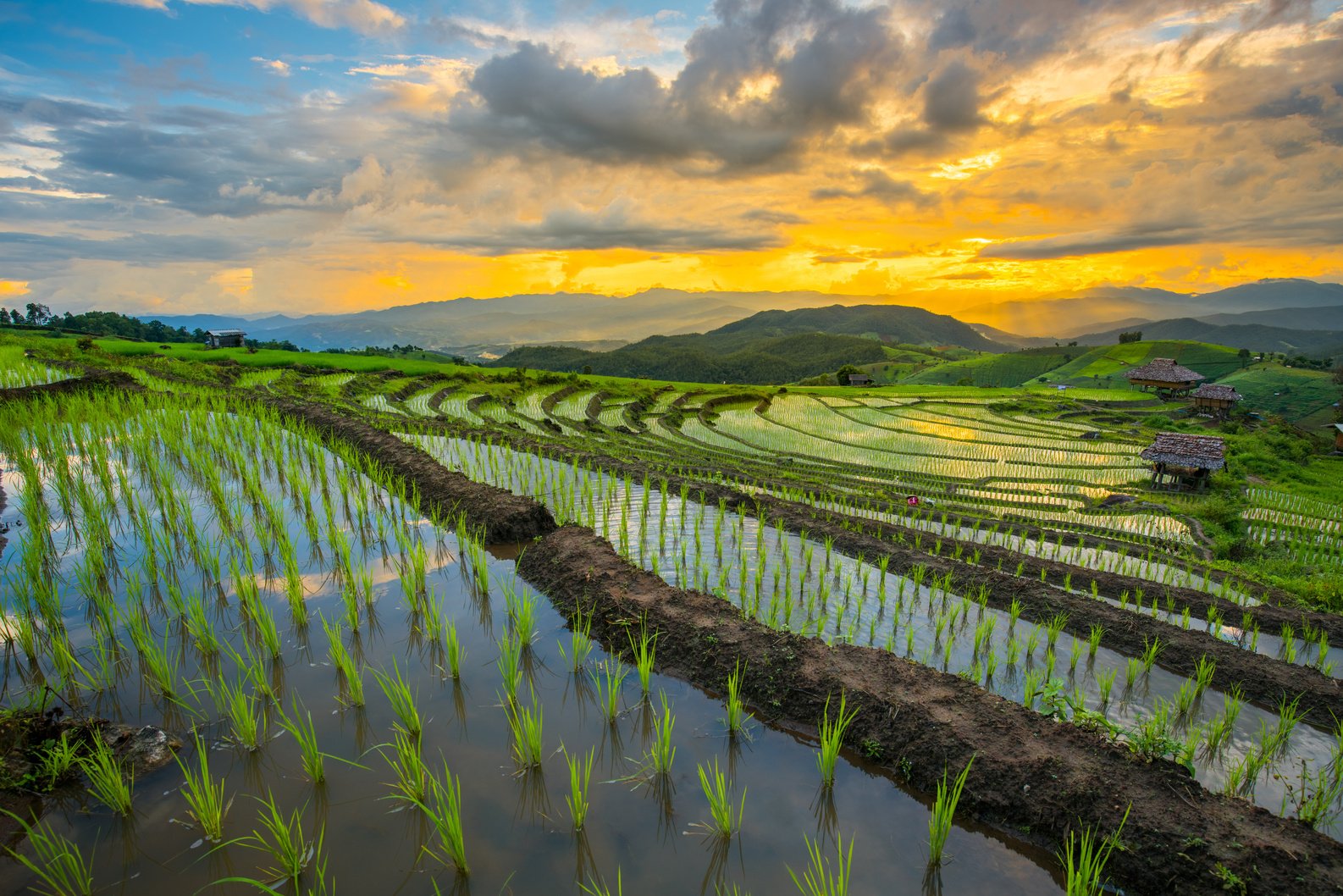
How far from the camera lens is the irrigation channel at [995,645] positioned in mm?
3992

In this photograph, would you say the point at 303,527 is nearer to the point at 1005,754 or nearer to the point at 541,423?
the point at 1005,754

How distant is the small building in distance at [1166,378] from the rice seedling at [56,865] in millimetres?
53909

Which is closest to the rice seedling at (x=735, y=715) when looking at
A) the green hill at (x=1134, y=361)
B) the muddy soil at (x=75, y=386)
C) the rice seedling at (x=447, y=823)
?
the rice seedling at (x=447, y=823)

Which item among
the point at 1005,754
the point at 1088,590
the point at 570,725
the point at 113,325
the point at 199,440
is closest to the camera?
the point at 1005,754

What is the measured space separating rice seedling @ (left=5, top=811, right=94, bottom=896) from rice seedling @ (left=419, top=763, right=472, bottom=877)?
1470mm

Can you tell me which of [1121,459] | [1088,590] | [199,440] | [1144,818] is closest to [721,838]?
[1144,818]

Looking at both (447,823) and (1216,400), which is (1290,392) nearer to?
(1216,400)

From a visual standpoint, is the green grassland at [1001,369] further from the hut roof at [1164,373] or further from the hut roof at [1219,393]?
the hut roof at [1219,393]

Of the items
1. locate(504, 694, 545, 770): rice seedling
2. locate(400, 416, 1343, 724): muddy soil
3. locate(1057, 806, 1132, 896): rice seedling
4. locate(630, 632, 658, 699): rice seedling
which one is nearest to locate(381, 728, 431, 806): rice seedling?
locate(504, 694, 545, 770): rice seedling

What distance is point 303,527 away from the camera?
24.8ft

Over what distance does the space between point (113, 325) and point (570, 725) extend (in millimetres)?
58947

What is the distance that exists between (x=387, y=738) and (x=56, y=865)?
1.51m

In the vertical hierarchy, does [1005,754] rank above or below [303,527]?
below

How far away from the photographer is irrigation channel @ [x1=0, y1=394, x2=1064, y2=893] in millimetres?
3074
